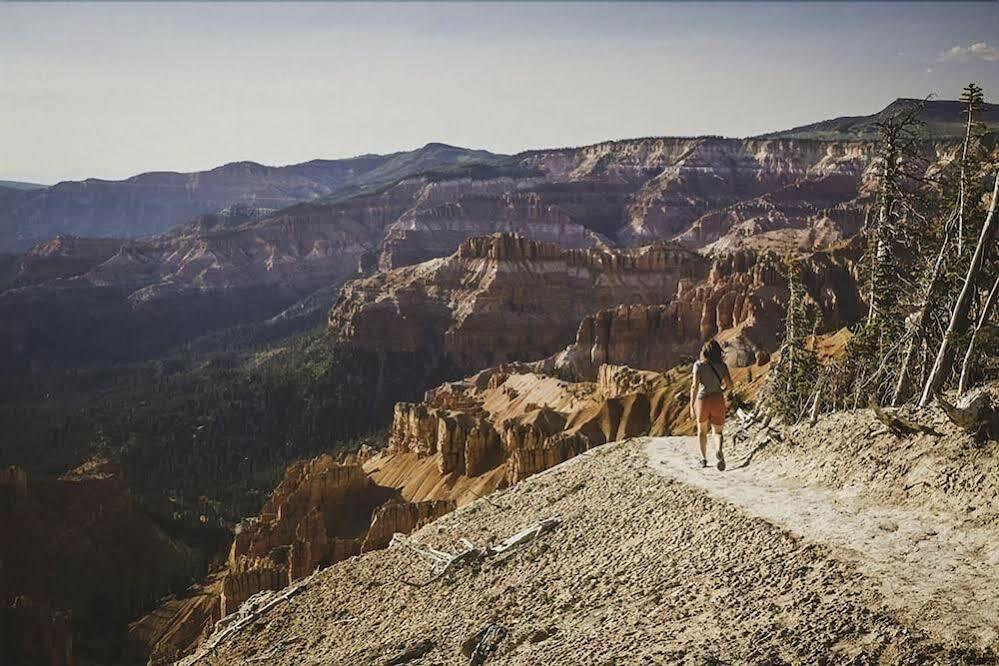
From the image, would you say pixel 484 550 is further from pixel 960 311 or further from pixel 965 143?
pixel 965 143

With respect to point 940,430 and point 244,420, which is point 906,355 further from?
point 244,420

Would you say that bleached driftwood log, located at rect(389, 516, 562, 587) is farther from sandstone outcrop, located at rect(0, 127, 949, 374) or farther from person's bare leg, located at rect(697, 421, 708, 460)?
sandstone outcrop, located at rect(0, 127, 949, 374)

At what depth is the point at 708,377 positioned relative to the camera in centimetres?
1580

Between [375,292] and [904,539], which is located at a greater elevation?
[904,539]

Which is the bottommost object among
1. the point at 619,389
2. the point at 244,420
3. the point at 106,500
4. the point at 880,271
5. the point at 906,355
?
the point at 244,420

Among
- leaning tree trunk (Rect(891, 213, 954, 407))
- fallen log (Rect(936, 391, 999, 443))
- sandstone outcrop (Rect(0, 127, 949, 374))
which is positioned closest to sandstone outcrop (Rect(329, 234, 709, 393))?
sandstone outcrop (Rect(0, 127, 949, 374))

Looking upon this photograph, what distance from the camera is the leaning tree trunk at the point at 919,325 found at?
51.8 ft

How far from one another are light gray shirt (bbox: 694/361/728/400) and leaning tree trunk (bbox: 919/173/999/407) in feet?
10.9

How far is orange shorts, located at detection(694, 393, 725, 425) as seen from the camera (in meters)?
16.1

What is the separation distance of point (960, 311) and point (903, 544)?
5704 mm

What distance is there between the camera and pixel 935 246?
18.7m

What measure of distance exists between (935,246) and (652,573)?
36.2 ft

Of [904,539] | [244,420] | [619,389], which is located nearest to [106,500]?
[619,389]

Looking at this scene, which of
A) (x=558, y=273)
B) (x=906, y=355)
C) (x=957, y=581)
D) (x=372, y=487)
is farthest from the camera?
(x=558, y=273)
